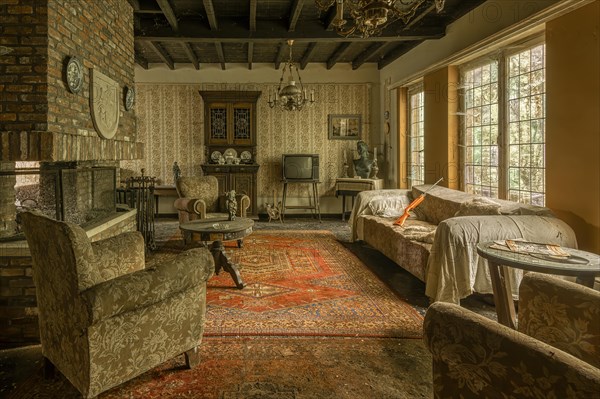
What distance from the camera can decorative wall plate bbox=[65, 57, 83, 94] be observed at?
325 cm

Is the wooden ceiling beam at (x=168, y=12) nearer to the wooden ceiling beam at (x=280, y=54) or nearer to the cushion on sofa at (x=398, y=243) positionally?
the wooden ceiling beam at (x=280, y=54)

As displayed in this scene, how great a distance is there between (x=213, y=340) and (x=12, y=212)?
1.80 meters

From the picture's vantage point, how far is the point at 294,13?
5.11 meters

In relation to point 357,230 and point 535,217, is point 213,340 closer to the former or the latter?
point 535,217

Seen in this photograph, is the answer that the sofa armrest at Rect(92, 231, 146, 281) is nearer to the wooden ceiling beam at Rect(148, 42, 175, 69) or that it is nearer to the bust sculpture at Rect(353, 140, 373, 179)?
the wooden ceiling beam at Rect(148, 42, 175, 69)

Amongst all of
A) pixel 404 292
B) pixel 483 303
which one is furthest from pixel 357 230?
pixel 483 303

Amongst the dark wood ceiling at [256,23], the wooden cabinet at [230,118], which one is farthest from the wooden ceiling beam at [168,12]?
the wooden cabinet at [230,118]

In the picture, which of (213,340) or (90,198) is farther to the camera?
(90,198)

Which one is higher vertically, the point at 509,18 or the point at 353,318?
the point at 509,18

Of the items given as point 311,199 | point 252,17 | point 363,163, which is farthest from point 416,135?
point 252,17

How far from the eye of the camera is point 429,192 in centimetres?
505

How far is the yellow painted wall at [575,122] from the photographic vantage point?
116 inches

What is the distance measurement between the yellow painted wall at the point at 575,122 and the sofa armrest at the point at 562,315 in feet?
5.55

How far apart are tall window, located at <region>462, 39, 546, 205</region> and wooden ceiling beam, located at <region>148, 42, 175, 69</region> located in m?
4.74
